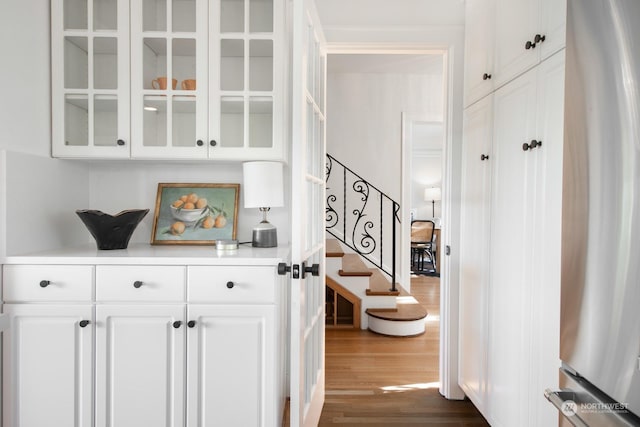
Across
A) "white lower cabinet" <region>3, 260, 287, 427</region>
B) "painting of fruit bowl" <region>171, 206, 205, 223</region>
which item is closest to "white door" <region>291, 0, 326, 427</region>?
"white lower cabinet" <region>3, 260, 287, 427</region>

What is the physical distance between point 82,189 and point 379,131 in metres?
3.49

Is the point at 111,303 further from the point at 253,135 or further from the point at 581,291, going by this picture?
the point at 581,291

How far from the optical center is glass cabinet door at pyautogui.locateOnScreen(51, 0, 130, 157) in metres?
1.89

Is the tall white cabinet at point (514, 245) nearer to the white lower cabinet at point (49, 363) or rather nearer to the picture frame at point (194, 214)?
the picture frame at point (194, 214)

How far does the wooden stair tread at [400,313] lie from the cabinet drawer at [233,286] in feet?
7.55

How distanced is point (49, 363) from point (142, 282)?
0.52 metres

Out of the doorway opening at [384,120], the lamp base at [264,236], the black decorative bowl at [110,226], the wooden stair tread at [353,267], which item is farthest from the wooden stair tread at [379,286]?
the black decorative bowl at [110,226]

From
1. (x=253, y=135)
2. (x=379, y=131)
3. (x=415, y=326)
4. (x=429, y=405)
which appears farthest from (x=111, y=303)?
(x=379, y=131)

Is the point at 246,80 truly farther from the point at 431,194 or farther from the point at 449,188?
the point at 431,194

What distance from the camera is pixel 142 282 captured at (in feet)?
5.34

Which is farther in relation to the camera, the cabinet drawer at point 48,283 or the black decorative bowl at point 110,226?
the black decorative bowl at point 110,226

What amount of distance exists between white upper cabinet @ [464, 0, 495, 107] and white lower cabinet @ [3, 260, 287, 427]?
4.90 ft

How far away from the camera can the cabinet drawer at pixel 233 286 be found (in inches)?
64.0

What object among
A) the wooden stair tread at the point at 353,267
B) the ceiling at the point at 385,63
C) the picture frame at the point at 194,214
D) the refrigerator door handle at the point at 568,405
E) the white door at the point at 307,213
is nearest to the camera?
the refrigerator door handle at the point at 568,405
